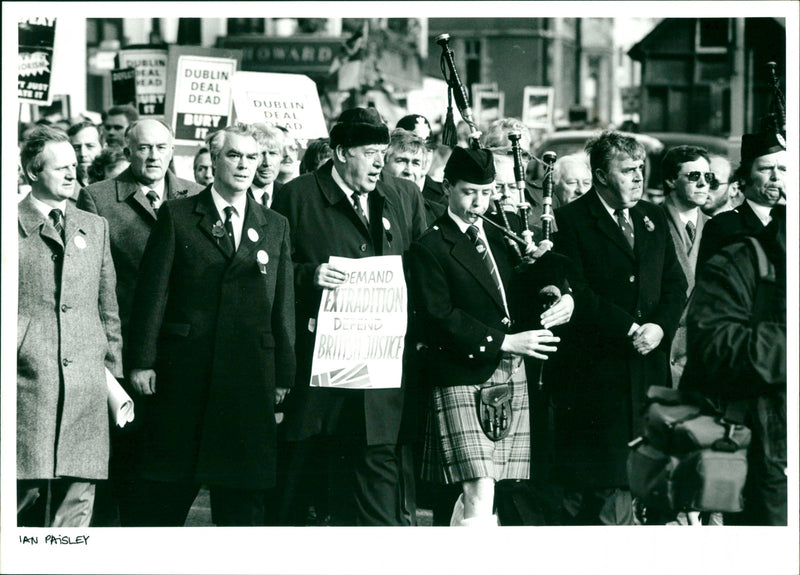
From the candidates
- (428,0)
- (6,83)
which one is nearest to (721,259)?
(428,0)

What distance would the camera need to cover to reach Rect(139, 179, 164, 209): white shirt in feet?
26.8

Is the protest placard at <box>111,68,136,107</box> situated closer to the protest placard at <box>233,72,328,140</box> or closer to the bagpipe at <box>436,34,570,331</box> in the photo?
the protest placard at <box>233,72,328,140</box>

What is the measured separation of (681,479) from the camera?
6445 millimetres

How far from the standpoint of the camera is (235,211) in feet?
24.8

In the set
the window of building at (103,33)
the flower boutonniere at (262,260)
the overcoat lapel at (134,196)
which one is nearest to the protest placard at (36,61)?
the overcoat lapel at (134,196)

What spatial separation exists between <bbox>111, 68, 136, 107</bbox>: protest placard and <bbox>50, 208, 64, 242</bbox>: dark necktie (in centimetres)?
575

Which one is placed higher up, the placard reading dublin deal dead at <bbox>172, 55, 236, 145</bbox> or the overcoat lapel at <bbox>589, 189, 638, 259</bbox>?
the placard reading dublin deal dead at <bbox>172, 55, 236, 145</bbox>

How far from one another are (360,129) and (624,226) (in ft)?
5.15

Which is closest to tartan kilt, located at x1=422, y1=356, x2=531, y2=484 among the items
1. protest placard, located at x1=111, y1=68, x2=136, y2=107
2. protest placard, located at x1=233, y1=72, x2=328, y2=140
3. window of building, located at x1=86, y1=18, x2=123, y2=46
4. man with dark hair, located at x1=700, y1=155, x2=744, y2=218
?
man with dark hair, located at x1=700, y1=155, x2=744, y2=218

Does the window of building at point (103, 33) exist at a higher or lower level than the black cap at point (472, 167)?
higher

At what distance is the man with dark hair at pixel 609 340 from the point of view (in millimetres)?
7809

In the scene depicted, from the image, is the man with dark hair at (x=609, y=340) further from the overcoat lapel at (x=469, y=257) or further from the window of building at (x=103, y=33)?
the window of building at (x=103, y=33)

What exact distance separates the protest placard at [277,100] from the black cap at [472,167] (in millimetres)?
3111

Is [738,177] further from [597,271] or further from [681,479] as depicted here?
[681,479]
